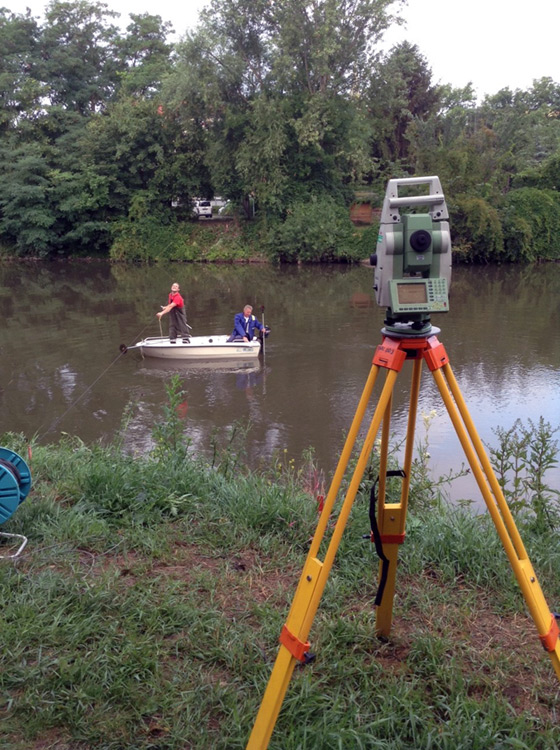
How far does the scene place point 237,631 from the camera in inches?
106

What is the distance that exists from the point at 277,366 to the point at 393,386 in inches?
416

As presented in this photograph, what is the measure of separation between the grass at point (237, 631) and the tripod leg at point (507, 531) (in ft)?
1.38

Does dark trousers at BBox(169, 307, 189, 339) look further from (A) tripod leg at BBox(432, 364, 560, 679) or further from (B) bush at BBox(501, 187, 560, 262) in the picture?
(B) bush at BBox(501, 187, 560, 262)

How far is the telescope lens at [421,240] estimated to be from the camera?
2018 mm

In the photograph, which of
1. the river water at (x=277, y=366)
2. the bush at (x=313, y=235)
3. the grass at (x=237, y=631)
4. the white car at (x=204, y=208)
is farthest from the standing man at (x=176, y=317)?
the white car at (x=204, y=208)

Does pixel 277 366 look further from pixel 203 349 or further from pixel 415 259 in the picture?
pixel 415 259

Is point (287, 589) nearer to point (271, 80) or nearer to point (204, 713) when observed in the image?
point (204, 713)

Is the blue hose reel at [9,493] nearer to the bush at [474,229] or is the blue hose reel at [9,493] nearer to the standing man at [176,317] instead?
the standing man at [176,317]

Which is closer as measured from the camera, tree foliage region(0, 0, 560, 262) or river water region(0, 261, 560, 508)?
river water region(0, 261, 560, 508)

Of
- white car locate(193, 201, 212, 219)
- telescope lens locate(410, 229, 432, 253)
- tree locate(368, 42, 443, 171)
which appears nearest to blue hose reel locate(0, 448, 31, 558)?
telescope lens locate(410, 229, 432, 253)

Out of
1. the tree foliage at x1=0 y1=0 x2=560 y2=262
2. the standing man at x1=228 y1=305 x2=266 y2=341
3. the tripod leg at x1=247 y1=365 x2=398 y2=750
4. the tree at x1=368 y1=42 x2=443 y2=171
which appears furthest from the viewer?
the tree at x1=368 y1=42 x2=443 y2=171

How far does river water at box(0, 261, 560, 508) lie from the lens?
9.18 meters

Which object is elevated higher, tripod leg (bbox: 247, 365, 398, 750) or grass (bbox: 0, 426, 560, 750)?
tripod leg (bbox: 247, 365, 398, 750)

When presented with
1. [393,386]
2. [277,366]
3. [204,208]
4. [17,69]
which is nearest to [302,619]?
[393,386]
